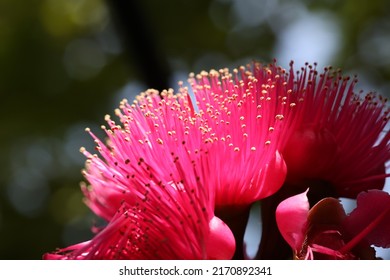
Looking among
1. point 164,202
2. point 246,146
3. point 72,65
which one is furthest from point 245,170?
point 72,65

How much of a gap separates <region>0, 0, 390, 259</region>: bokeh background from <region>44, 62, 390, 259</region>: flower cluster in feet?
5.34

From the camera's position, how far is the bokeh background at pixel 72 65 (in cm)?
283

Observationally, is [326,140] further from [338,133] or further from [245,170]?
[245,170]

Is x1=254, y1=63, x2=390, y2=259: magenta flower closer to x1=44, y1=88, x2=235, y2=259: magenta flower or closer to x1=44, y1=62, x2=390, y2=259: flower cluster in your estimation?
x1=44, y1=62, x2=390, y2=259: flower cluster

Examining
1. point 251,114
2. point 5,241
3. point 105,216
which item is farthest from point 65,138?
point 251,114

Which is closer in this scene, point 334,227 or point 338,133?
point 334,227

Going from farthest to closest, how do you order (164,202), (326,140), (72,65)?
1. (72,65)
2. (326,140)
3. (164,202)

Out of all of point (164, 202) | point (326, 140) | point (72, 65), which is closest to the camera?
point (164, 202)

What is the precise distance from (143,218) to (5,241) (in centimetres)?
207

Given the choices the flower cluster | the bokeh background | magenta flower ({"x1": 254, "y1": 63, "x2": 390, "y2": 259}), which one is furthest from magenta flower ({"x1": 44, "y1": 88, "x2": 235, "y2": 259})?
the bokeh background

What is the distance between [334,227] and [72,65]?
2167 mm

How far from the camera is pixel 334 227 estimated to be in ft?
3.08

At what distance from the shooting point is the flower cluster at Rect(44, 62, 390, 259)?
93 cm

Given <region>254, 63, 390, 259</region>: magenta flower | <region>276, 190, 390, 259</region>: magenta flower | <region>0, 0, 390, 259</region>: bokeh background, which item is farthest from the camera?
<region>0, 0, 390, 259</region>: bokeh background
